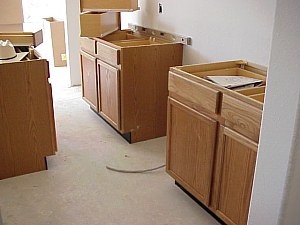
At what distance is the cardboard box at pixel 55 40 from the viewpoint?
18.0ft

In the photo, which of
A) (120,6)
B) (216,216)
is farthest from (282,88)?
(120,6)

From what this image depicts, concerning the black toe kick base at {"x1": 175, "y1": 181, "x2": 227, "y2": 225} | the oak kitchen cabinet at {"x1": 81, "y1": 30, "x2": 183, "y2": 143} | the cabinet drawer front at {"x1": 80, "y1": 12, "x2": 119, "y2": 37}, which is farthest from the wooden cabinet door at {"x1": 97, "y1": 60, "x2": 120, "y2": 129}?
the black toe kick base at {"x1": 175, "y1": 181, "x2": 227, "y2": 225}

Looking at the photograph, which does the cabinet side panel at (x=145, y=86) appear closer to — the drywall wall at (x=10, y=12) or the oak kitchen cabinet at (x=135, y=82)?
the oak kitchen cabinet at (x=135, y=82)

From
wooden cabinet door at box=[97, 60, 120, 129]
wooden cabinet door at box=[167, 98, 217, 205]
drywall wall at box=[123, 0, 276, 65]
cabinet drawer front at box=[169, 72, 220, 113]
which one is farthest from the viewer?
wooden cabinet door at box=[97, 60, 120, 129]

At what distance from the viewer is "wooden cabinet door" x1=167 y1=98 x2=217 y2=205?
2.00 metres

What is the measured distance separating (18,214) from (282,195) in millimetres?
1611

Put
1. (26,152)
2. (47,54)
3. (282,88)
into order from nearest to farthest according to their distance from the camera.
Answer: (282,88) < (26,152) < (47,54)

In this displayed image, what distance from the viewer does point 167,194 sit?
2.40 meters

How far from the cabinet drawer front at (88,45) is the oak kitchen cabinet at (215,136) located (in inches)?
54.9

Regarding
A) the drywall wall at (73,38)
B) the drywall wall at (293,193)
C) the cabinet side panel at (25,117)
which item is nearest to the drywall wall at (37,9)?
the drywall wall at (73,38)

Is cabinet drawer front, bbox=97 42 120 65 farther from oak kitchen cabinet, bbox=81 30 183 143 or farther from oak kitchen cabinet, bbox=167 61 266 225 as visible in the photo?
oak kitchen cabinet, bbox=167 61 266 225

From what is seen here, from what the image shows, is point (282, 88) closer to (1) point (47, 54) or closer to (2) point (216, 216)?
(2) point (216, 216)

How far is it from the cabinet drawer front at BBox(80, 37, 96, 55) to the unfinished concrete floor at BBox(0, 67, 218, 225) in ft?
2.77

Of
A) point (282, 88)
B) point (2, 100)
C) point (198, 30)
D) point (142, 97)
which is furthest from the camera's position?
point (142, 97)
